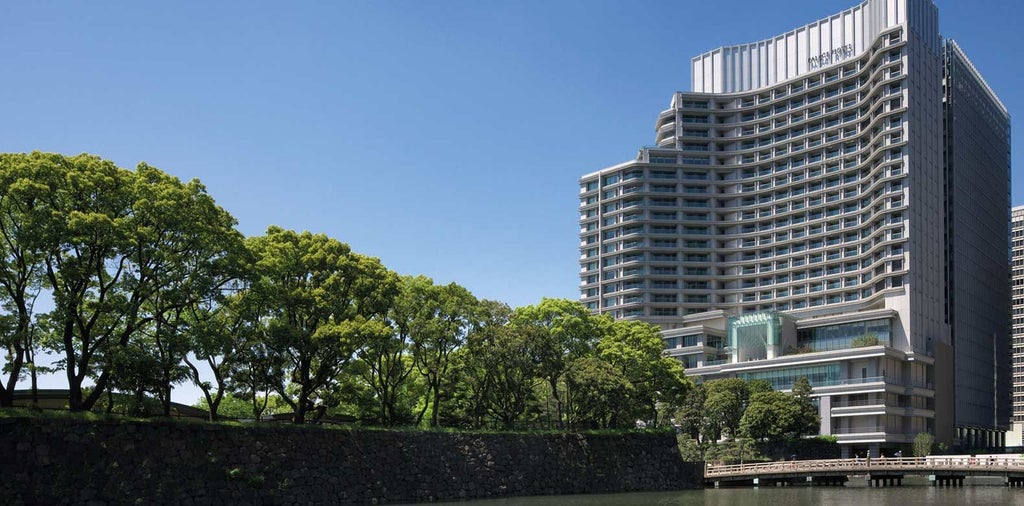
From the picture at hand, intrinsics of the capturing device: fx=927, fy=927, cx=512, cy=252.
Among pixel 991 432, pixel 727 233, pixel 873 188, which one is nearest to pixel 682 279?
pixel 727 233

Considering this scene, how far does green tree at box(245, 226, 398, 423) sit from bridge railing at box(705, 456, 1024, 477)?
3618 cm

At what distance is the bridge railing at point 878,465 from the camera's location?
68.3 metres

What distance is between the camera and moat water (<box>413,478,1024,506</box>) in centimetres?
5409

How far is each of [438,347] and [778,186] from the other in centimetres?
9321

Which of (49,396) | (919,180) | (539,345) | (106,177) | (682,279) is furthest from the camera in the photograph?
(682,279)

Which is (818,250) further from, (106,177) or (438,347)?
(106,177)

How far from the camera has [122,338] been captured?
145 feet

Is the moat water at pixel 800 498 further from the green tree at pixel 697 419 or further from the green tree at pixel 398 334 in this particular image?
the green tree at pixel 697 419

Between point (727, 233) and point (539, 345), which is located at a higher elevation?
point (727, 233)

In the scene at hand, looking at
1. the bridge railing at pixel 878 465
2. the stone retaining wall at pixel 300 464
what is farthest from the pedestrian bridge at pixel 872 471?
the stone retaining wall at pixel 300 464

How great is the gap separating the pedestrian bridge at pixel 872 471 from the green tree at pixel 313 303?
119 feet

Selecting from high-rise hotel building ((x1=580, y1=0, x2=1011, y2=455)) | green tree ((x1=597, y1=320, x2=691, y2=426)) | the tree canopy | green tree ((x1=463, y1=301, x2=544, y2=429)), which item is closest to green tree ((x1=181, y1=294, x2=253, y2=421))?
the tree canopy

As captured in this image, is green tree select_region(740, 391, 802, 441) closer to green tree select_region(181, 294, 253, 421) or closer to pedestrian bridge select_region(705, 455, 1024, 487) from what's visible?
pedestrian bridge select_region(705, 455, 1024, 487)

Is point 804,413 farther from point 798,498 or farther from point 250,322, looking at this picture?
point 250,322
